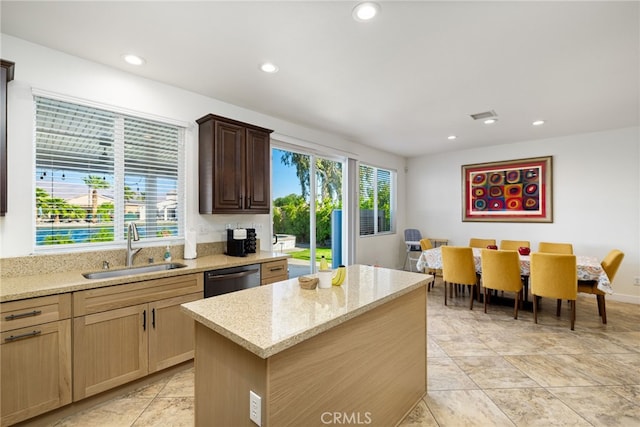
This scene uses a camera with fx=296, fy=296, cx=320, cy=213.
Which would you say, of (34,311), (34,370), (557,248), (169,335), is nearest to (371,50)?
(169,335)

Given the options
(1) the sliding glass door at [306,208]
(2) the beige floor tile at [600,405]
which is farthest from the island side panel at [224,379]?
(1) the sliding glass door at [306,208]

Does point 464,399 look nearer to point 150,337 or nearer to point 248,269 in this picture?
point 248,269

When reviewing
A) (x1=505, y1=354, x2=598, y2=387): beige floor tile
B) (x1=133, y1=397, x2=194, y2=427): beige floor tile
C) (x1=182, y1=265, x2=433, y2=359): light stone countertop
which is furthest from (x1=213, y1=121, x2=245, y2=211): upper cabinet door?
(x1=505, y1=354, x2=598, y2=387): beige floor tile

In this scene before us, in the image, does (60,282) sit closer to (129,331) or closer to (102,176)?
(129,331)

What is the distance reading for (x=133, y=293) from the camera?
2.21 metres

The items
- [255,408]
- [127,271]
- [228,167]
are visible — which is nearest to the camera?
[255,408]

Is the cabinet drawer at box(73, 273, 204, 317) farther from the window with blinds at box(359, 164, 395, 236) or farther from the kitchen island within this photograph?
the window with blinds at box(359, 164, 395, 236)

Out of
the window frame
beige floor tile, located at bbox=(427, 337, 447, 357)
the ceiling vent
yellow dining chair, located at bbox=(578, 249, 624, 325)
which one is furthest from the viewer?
the window frame

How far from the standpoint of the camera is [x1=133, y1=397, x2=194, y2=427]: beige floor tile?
6.34 feet

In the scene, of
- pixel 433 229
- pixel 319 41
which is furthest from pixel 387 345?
pixel 433 229

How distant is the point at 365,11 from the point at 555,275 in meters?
3.49

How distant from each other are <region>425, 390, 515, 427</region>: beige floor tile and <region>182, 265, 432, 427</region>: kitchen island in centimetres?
26

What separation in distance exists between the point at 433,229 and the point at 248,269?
4.81 metres

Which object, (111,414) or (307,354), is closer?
(307,354)
